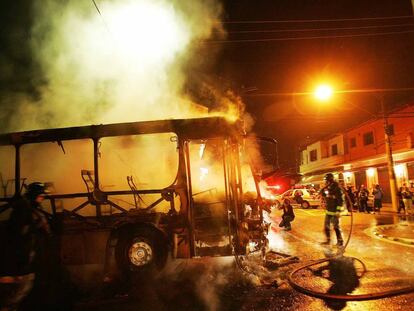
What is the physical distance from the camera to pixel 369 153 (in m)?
28.8

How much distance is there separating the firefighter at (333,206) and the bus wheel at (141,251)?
445cm

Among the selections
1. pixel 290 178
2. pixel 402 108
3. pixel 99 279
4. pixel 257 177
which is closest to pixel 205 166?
pixel 257 177

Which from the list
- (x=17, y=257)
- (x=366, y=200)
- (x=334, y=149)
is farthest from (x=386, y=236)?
(x=334, y=149)

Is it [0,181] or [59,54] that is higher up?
[59,54]

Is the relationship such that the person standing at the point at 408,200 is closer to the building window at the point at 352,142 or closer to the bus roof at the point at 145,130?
the bus roof at the point at 145,130

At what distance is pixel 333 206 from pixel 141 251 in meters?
4.91

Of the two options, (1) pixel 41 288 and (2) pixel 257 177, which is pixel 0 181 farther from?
(2) pixel 257 177

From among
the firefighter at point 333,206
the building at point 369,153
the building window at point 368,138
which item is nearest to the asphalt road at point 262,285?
the firefighter at point 333,206

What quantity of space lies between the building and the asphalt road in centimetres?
1414

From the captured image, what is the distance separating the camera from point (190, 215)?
6.30 m

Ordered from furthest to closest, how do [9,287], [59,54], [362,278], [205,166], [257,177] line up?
[59,54], [205,166], [257,177], [362,278], [9,287]

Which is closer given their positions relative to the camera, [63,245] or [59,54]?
[63,245]

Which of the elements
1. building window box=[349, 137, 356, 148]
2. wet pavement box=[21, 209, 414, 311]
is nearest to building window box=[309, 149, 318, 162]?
building window box=[349, 137, 356, 148]

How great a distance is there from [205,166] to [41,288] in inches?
160
